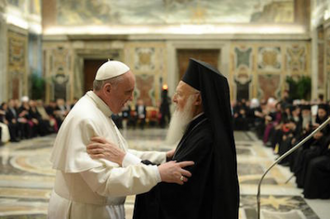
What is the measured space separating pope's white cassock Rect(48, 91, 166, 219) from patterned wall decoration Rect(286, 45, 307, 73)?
18.7 meters

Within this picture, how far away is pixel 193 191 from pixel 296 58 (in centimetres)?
1890

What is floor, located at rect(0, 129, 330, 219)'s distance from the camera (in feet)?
19.2

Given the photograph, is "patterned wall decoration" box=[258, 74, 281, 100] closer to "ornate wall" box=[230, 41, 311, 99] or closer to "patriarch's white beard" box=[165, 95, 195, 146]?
"ornate wall" box=[230, 41, 311, 99]

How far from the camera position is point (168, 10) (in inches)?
829

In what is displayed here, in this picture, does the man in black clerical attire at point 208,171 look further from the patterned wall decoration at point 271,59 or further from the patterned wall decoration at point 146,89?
the patterned wall decoration at point 271,59

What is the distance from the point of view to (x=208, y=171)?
2.49m

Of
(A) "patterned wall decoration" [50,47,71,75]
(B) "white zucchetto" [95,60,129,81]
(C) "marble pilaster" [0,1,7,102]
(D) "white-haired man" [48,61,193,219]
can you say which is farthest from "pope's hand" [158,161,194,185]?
(A) "patterned wall decoration" [50,47,71,75]

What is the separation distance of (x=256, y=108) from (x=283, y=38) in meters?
3.90

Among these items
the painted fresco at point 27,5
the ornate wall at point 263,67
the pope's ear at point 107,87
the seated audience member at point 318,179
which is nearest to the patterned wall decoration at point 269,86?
the ornate wall at point 263,67

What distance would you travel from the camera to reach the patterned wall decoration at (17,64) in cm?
1798

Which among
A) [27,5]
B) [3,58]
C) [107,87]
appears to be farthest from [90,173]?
[27,5]

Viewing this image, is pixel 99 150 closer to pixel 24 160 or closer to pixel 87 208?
pixel 87 208

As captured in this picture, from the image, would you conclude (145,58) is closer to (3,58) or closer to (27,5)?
(27,5)

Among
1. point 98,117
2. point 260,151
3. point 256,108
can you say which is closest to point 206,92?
point 98,117
